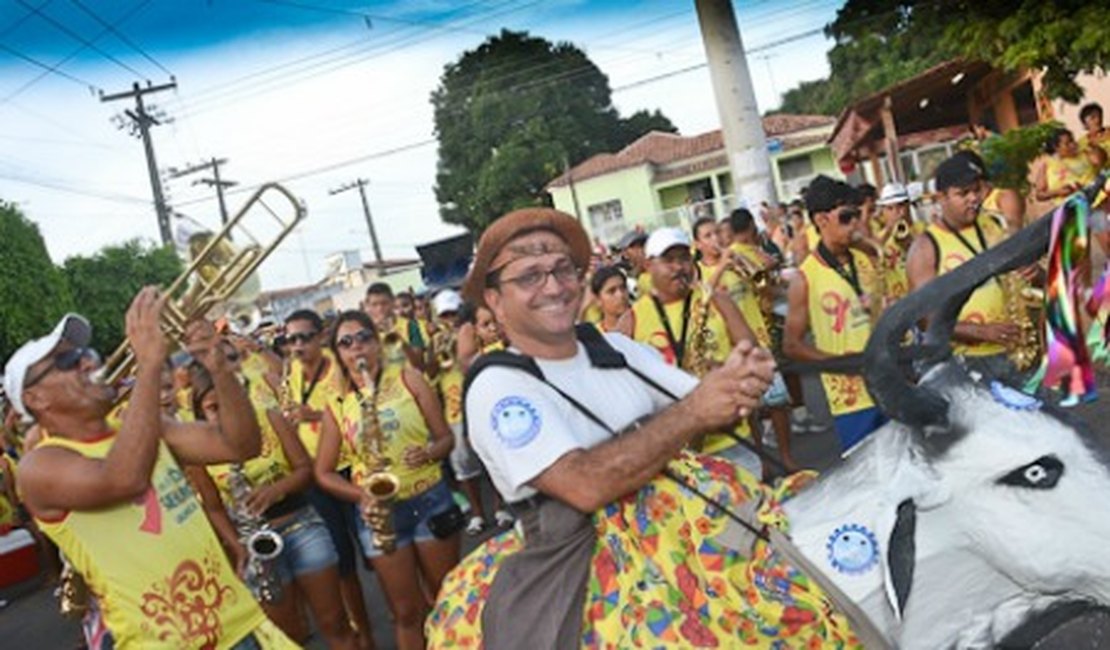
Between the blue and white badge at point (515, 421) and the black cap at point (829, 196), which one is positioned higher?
the black cap at point (829, 196)

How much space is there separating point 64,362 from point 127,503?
484mm

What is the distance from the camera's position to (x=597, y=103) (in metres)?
59.5

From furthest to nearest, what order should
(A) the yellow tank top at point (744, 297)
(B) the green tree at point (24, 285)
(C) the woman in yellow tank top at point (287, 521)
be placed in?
(B) the green tree at point (24, 285), (A) the yellow tank top at point (744, 297), (C) the woman in yellow tank top at point (287, 521)

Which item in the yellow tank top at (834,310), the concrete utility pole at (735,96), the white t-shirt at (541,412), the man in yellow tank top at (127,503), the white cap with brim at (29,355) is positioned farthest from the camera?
the concrete utility pole at (735,96)

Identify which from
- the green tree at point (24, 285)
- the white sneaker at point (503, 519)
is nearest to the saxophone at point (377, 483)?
the white sneaker at point (503, 519)

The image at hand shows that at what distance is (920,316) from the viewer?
188 cm

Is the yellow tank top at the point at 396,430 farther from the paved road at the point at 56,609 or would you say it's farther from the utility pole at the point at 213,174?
the utility pole at the point at 213,174

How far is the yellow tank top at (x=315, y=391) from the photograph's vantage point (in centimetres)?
557

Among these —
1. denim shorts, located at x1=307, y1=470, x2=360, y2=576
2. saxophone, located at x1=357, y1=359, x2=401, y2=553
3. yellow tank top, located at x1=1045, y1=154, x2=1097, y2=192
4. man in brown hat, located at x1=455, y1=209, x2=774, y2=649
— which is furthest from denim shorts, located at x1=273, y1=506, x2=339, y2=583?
yellow tank top, located at x1=1045, y1=154, x2=1097, y2=192

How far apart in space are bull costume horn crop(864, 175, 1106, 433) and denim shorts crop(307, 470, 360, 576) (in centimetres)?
406

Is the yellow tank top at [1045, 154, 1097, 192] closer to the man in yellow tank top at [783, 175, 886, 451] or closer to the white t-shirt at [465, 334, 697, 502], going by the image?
the man in yellow tank top at [783, 175, 886, 451]

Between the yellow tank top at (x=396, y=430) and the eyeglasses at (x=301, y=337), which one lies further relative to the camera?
the eyeglasses at (x=301, y=337)

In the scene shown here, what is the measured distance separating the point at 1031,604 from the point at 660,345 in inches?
168

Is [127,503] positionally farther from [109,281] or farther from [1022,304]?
[109,281]
